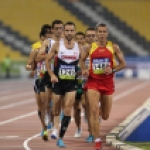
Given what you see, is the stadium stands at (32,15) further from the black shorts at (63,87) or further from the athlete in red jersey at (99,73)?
the athlete in red jersey at (99,73)

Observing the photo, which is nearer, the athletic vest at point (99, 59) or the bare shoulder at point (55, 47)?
the athletic vest at point (99, 59)

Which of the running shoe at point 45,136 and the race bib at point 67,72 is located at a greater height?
the race bib at point 67,72

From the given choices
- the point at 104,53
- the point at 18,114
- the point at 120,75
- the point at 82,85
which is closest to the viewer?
the point at 104,53

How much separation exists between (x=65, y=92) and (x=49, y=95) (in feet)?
5.34

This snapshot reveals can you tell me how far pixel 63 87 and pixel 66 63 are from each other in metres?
0.40

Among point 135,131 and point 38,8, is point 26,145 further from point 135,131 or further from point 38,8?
point 38,8

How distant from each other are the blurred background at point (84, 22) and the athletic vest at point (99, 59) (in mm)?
37847

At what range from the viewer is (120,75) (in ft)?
164

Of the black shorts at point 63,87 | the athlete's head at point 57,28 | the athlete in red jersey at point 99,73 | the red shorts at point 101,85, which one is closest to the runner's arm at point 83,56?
the athlete in red jersey at point 99,73

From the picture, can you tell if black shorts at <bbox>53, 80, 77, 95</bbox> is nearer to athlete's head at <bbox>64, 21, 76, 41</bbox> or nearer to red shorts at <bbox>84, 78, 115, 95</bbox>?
red shorts at <bbox>84, 78, 115, 95</bbox>

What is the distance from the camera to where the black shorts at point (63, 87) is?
36.8ft

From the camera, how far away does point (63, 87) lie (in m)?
11.3

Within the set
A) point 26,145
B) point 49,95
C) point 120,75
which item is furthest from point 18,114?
point 120,75

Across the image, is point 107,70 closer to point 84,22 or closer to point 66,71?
point 66,71
